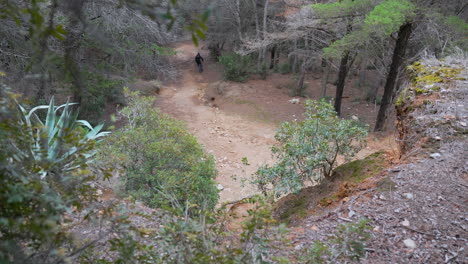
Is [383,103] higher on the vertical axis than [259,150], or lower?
higher

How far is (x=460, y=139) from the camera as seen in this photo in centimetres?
362

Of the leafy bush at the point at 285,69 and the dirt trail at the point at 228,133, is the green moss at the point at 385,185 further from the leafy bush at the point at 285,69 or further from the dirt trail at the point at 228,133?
the leafy bush at the point at 285,69

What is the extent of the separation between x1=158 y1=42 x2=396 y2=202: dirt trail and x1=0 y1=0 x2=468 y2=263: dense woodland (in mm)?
1136

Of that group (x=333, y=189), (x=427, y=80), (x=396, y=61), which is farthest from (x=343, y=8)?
(x=333, y=189)

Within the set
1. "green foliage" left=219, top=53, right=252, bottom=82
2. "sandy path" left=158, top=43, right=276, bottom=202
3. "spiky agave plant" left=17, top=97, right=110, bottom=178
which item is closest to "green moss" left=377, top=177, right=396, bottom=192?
"spiky agave plant" left=17, top=97, right=110, bottom=178

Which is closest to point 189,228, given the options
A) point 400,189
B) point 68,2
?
point 68,2

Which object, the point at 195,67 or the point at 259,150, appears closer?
the point at 259,150

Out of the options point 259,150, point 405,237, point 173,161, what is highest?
point 405,237

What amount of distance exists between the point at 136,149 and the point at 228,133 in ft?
19.5

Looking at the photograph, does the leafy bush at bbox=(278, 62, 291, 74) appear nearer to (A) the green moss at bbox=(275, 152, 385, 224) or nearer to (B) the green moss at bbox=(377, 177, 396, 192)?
(A) the green moss at bbox=(275, 152, 385, 224)

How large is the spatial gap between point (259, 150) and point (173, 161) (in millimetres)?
4997

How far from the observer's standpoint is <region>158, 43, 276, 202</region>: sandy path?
303 inches

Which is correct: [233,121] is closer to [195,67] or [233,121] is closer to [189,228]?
[195,67]

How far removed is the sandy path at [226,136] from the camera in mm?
7698
